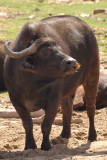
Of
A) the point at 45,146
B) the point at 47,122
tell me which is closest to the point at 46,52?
the point at 47,122

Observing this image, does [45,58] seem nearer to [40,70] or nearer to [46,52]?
[46,52]

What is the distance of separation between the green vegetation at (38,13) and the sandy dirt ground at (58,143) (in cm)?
808

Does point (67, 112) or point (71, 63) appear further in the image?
point (67, 112)

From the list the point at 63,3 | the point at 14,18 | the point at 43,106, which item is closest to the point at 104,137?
the point at 43,106

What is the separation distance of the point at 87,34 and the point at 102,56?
6.69m

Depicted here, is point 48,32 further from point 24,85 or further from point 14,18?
point 14,18

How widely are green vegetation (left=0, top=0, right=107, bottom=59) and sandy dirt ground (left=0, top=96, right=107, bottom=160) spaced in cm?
808

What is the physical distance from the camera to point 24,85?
283 inches

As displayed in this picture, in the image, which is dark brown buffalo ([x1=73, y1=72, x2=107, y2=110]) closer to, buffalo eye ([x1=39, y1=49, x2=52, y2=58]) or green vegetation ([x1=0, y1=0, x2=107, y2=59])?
buffalo eye ([x1=39, y1=49, x2=52, y2=58])

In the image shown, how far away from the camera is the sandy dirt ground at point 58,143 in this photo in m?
6.88

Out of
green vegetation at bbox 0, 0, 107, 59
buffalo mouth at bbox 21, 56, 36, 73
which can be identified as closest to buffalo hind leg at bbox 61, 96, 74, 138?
buffalo mouth at bbox 21, 56, 36, 73

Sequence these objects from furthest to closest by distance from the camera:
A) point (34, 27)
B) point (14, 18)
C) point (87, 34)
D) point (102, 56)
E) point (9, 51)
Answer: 1. point (14, 18)
2. point (102, 56)
3. point (87, 34)
4. point (34, 27)
5. point (9, 51)

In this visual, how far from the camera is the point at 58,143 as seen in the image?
8.13m

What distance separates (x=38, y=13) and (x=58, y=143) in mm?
17828
